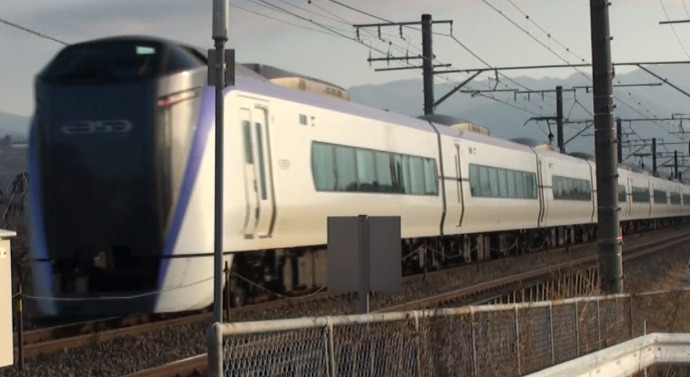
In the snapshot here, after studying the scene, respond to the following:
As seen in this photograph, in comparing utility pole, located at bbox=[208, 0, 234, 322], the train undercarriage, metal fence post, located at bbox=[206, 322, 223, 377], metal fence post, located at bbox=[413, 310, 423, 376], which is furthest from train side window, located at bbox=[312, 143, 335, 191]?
metal fence post, located at bbox=[206, 322, 223, 377]

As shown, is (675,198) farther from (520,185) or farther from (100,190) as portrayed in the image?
(100,190)

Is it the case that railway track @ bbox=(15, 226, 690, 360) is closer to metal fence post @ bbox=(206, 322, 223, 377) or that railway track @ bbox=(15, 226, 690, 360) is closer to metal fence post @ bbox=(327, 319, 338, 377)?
metal fence post @ bbox=(327, 319, 338, 377)

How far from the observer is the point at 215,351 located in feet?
17.9

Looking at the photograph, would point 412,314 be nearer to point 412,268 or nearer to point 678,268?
point 412,268

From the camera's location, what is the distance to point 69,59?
47.4 ft

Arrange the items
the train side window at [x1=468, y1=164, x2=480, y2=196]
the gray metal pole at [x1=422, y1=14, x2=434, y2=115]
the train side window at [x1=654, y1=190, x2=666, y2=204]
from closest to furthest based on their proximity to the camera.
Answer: the train side window at [x1=468, y1=164, x2=480, y2=196] < the gray metal pole at [x1=422, y1=14, x2=434, y2=115] < the train side window at [x1=654, y1=190, x2=666, y2=204]

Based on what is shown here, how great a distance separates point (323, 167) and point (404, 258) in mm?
5136

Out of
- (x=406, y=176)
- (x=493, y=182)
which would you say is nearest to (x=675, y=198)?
(x=493, y=182)

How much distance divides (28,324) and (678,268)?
18314mm

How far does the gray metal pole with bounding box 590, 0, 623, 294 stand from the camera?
49.2 ft

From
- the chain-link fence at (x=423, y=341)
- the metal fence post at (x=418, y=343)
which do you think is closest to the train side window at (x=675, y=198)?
the chain-link fence at (x=423, y=341)

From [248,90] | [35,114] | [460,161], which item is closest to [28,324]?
[35,114]

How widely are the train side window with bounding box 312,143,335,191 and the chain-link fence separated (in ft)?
18.6

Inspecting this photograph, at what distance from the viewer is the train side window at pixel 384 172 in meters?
20.2
